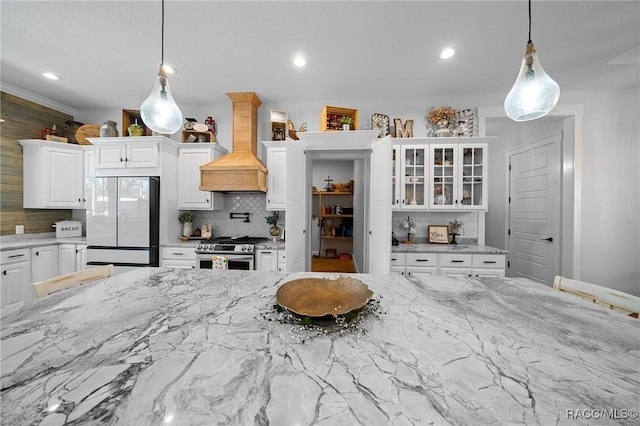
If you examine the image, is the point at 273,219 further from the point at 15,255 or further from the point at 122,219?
the point at 15,255

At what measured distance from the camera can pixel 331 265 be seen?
194 inches

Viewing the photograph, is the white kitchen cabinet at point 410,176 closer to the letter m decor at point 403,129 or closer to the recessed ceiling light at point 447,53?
the letter m decor at point 403,129

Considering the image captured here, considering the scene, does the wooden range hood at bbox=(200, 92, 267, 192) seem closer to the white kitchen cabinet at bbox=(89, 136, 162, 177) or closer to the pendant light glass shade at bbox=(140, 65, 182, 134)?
the white kitchen cabinet at bbox=(89, 136, 162, 177)

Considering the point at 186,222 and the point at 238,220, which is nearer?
the point at 186,222

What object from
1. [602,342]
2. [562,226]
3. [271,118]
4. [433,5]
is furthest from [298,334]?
[562,226]

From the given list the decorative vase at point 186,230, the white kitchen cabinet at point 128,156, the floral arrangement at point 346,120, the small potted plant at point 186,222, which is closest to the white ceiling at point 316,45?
the floral arrangement at point 346,120

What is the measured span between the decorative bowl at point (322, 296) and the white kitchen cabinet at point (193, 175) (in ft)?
8.57

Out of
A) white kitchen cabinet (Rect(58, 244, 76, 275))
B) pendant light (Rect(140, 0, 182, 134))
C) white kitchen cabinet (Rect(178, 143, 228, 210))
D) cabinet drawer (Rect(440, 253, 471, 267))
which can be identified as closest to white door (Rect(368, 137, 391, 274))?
cabinet drawer (Rect(440, 253, 471, 267))

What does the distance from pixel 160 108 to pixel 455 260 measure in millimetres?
3128

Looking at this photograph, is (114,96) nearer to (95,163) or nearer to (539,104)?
(95,163)

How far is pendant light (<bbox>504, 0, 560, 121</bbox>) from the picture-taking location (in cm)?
114

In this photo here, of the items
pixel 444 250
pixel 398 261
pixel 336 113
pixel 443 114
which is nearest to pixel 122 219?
pixel 336 113

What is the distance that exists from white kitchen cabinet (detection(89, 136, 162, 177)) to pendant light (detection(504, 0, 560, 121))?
140 inches

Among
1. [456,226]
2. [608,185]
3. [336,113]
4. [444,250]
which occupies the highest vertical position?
[336,113]
